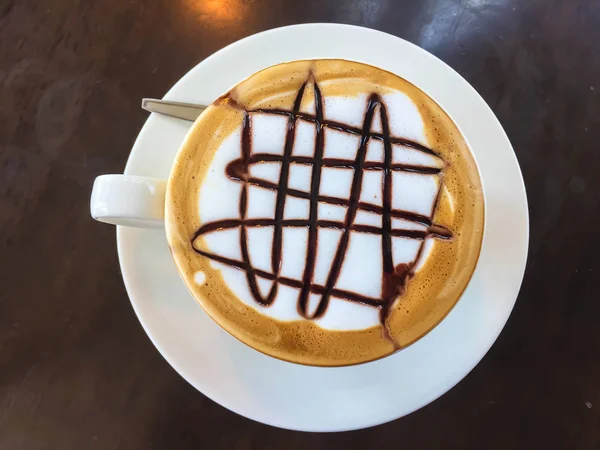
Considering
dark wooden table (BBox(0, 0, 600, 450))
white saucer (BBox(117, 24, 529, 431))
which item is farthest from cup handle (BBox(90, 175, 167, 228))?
dark wooden table (BBox(0, 0, 600, 450))

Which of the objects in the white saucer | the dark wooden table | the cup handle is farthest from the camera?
the dark wooden table

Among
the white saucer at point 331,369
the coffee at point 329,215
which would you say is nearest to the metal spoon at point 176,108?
the white saucer at point 331,369

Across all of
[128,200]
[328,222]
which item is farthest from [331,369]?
[128,200]

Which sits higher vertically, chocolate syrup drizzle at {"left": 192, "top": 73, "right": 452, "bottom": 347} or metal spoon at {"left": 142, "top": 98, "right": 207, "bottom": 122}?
metal spoon at {"left": 142, "top": 98, "right": 207, "bottom": 122}

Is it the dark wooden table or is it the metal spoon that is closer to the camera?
the metal spoon

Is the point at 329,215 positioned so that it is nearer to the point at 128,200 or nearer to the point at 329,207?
the point at 329,207

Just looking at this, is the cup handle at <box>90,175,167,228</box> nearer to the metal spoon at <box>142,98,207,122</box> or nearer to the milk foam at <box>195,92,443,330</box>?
the milk foam at <box>195,92,443,330</box>

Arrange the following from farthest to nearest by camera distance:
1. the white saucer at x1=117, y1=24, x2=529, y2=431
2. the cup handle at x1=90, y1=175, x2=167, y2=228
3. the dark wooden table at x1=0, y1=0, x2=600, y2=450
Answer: the dark wooden table at x1=0, y1=0, x2=600, y2=450, the white saucer at x1=117, y1=24, x2=529, y2=431, the cup handle at x1=90, y1=175, x2=167, y2=228
